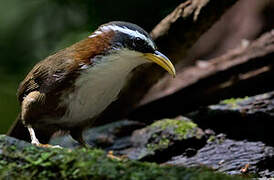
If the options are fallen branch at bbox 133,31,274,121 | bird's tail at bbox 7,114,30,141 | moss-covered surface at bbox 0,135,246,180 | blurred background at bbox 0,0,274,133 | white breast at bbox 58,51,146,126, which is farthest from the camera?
blurred background at bbox 0,0,274,133

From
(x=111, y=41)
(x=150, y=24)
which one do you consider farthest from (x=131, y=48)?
(x=150, y=24)

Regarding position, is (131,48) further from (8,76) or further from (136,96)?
(8,76)

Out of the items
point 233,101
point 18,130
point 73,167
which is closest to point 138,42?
point 73,167

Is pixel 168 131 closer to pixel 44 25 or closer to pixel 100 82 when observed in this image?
pixel 100 82

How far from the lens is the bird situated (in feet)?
12.3

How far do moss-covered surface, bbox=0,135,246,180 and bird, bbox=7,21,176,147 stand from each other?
1051mm

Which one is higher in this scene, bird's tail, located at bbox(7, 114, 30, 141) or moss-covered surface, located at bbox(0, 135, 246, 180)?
moss-covered surface, located at bbox(0, 135, 246, 180)

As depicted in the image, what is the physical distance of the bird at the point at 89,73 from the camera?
3.74 meters

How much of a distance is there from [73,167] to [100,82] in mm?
1275

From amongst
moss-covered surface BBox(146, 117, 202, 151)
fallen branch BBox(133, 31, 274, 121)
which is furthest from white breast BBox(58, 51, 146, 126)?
fallen branch BBox(133, 31, 274, 121)

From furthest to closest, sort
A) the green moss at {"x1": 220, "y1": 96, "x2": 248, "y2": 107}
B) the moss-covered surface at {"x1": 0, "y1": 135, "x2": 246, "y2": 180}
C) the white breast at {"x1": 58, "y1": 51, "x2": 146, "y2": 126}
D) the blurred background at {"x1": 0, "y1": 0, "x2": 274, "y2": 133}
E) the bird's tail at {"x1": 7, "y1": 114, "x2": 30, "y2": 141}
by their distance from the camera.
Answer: the blurred background at {"x1": 0, "y1": 0, "x2": 274, "y2": 133} → the green moss at {"x1": 220, "y1": 96, "x2": 248, "y2": 107} → the bird's tail at {"x1": 7, "y1": 114, "x2": 30, "y2": 141} → the white breast at {"x1": 58, "y1": 51, "x2": 146, "y2": 126} → the moss-covered surface at {"x1": 0, "y1": 135, "x2": 246, "y2": 180}

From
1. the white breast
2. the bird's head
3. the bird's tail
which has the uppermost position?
the bird's head

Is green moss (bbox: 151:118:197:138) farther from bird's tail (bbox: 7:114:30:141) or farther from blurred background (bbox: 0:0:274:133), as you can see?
blurred background (bbox: 0:0:274:133)

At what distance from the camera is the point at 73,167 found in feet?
8.45
